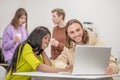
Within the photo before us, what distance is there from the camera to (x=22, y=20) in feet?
13.1

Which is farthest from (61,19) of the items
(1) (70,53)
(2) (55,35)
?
(1) (70,53)

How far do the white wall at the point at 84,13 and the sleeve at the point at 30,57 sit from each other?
2.82 meters

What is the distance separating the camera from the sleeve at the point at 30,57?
232cm

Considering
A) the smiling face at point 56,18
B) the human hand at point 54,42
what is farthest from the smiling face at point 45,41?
the smiling face at point 56,18

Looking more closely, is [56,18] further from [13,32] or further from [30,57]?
[30,57]

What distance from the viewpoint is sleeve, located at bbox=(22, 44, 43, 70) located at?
232cm

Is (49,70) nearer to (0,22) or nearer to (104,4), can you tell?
(104,4)

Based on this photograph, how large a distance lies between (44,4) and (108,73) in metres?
3.35

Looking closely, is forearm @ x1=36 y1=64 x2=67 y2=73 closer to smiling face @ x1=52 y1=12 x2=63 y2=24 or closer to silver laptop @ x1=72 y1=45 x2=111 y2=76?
silver laptop @ x1=72 y1=45 x2=111 y2=76

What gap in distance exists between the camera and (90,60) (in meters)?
2.09

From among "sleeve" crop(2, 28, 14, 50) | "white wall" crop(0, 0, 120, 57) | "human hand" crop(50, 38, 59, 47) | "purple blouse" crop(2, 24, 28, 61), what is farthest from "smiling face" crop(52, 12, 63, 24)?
"white wall" crop(0, 0, 120, 57)

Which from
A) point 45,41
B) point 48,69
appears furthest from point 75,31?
point 48,69

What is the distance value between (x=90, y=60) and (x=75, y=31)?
0.49 metres

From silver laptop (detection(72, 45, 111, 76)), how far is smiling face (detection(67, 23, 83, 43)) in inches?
17.5
